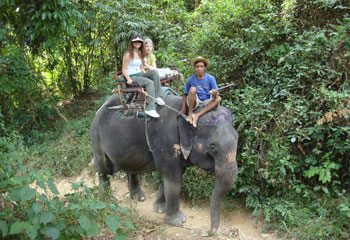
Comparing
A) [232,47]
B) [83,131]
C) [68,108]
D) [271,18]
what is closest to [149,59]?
[232,47]

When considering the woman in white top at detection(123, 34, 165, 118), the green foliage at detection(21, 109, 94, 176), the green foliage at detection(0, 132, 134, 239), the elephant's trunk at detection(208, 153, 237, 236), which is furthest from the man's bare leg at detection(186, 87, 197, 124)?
the green foliage at detection(21, 109, 94, 176)

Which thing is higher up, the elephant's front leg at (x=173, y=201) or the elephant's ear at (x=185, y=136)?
the elephant's ear at (x=185, y=136)

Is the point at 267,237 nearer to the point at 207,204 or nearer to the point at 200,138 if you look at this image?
the point at 207,204

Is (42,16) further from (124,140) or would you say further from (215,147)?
(215,147)

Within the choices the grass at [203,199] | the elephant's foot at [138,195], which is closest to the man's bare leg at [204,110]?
Answer: the grass at [203,199]

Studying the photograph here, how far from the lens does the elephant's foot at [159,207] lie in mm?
5137

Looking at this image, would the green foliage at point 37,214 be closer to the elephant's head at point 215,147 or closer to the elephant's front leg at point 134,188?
the elephant's head at point 215,147

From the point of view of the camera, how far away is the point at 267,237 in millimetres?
4199

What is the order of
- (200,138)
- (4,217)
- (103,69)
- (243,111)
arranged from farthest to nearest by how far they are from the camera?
(103,69)
(243,111)
(200,138)
(4,217)

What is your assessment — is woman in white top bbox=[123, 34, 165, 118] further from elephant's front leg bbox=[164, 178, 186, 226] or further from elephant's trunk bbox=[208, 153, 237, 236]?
elephant's trunk bbox=[208, 153, 237, 236]

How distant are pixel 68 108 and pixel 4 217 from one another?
859 cm

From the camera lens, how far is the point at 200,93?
13.3ft

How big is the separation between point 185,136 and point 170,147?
305 millimetres

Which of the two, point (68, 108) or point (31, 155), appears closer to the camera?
point (31, 155)
